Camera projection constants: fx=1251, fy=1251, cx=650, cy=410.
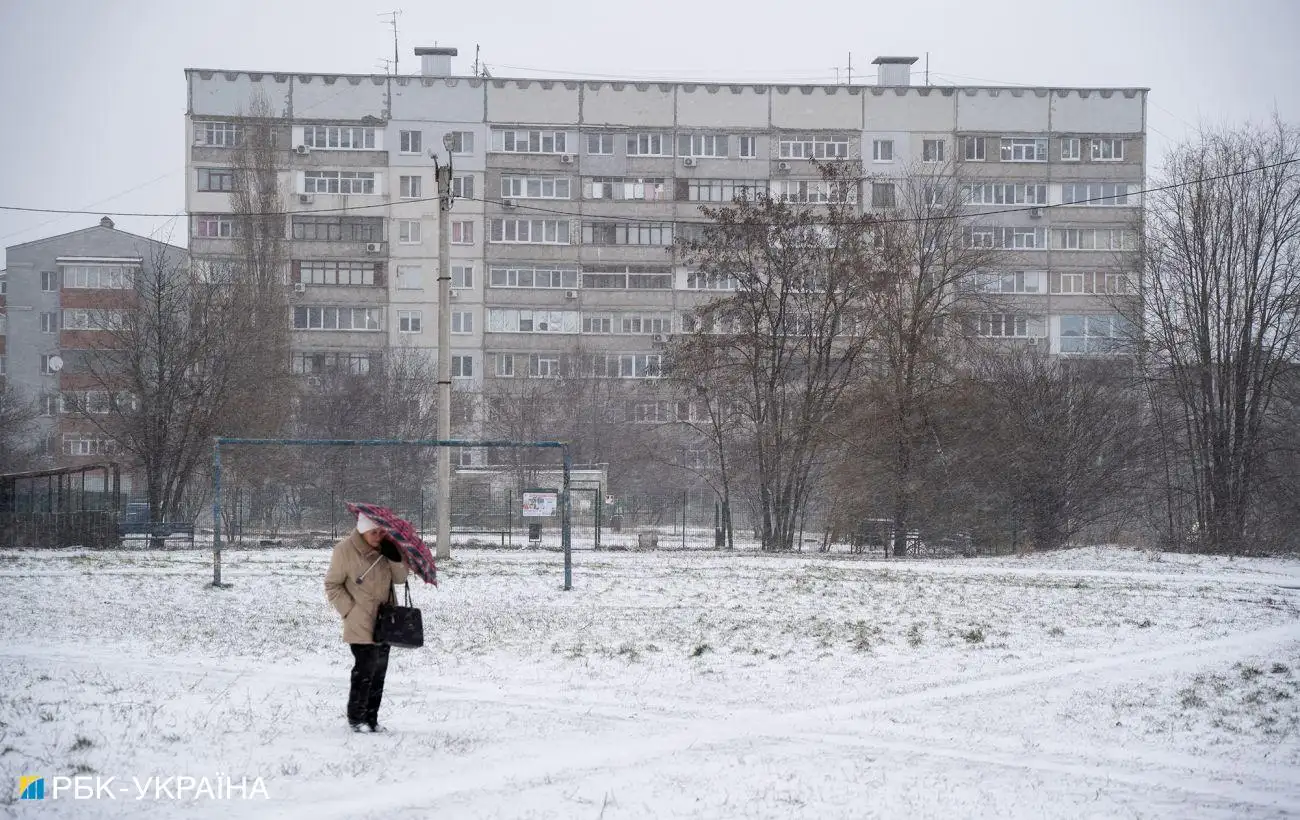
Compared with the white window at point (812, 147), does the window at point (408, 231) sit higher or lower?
lower

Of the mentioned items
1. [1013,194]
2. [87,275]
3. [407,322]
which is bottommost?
[407,322]

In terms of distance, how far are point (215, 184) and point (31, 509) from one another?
4304 cm

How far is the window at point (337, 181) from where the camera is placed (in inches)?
2948

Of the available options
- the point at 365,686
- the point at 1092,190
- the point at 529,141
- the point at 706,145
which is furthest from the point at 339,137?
the point at 365,686

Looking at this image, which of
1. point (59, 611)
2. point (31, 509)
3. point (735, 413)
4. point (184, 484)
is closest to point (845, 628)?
point (59, 611)

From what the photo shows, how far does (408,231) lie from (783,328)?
4159cm

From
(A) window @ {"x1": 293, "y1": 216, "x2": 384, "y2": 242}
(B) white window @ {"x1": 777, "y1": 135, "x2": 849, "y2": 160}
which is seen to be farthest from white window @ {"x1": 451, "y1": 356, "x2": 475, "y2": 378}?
(B) white window @ {"x1": 777, "y1": 135, "x2": 849, "y2": 160}

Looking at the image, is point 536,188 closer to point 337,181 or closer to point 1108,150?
point 337,181

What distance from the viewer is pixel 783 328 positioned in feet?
131

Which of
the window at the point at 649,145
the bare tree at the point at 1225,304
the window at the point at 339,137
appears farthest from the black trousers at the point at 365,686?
the window at the point at 339,137

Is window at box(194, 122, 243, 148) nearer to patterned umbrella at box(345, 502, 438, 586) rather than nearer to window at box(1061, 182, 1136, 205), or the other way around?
window at box(1061, 182, 1136, 205)

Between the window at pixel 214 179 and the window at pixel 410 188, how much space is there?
10159 mm

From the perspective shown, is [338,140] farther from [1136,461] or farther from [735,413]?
[1136,461]

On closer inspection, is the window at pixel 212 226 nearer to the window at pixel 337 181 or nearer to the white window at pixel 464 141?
the window at pixel 337 181
